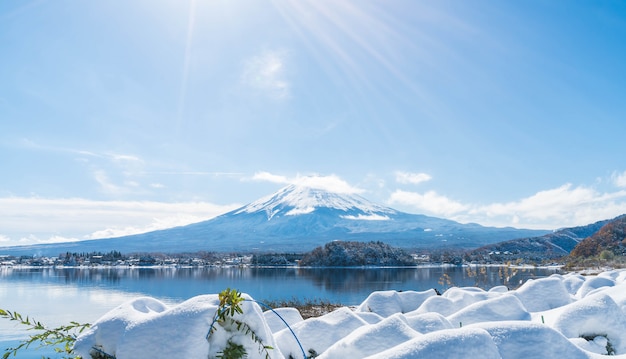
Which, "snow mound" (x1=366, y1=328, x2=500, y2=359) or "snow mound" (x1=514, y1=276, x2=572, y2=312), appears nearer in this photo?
"snow mound" (x1=366, y1=328, x2=500, y2=359)

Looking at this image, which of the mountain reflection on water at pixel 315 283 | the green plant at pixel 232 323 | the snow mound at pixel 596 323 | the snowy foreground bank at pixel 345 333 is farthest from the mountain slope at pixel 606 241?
the green plant at pixel 232 323

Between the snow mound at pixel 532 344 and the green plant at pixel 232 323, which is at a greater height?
the green plant at pixel 232 323

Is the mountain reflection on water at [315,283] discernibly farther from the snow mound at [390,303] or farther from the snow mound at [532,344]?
A: the snow mound at [532,344]

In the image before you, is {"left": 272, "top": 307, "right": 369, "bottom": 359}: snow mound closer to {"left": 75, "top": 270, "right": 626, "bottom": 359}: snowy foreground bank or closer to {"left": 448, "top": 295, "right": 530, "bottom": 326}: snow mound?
{"left": 75, "top": 270, "right": 626, "bottom": 359}: snowy foreground bank

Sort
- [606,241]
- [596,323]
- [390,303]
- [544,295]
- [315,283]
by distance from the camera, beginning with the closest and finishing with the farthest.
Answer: [596,323], [544,295], [390,303], [315,283], [606,241]

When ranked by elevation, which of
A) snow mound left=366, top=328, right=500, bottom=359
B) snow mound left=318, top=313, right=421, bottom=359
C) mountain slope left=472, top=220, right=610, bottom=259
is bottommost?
mountain slope left=472, top=220, right=610, bottom=259

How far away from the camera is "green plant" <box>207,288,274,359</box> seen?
9.50ft

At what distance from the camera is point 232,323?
2.97 meters

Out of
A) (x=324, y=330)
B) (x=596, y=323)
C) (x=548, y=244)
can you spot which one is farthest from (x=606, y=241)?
(x=548, y=244)

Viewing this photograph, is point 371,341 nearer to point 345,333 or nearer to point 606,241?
point 345,333

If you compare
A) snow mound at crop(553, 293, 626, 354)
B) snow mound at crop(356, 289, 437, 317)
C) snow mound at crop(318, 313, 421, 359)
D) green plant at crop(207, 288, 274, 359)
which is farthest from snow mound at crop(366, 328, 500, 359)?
snow mound at crop(356, 289, 437, 317)

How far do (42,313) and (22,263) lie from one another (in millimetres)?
122248

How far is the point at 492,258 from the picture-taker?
103m

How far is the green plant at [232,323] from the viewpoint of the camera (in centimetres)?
289
